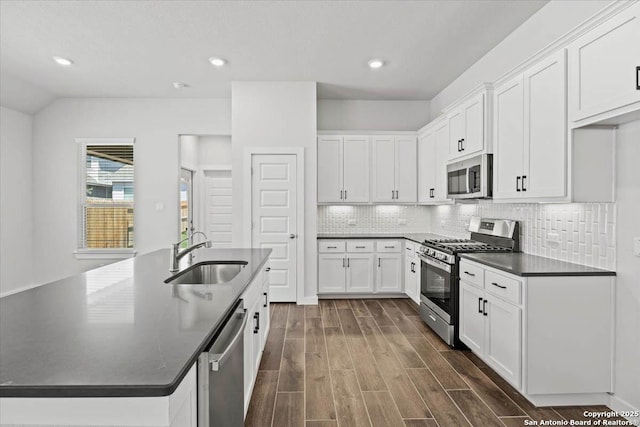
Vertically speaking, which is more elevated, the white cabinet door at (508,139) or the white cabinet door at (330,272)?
the white cabinet door at (508,139)

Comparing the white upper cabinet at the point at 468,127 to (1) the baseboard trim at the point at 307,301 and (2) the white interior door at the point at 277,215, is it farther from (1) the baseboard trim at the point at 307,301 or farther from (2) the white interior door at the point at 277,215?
(1) the baseboard trim at the point at 307,301

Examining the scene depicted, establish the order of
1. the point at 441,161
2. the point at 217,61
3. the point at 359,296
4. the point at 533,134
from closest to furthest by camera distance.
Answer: the point at 533,134
the point at 217,61
the point at 441,161
the point at 359,296

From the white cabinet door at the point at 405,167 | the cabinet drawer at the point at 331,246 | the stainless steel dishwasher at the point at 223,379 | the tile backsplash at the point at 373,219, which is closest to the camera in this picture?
the stainless steel dishwasher at the point at 223,379

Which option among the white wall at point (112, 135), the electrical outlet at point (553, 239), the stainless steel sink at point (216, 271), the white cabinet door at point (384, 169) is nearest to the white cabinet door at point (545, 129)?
the electrical outlet at point (553, 239)

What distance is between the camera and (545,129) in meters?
2.49

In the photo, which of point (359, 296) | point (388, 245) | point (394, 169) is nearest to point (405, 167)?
point (394, 169)

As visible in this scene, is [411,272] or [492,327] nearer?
[492,327]

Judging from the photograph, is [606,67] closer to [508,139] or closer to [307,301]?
[508,139]

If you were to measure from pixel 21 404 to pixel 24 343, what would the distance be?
0.29m

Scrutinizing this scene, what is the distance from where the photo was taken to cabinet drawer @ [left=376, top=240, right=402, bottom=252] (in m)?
4.98

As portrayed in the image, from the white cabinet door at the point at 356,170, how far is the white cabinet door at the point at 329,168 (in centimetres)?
9

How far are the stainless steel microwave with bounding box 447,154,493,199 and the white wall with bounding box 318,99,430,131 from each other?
1739 millimetres

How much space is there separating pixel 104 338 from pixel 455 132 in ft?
12.2

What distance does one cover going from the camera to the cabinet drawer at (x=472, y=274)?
9.30ft
